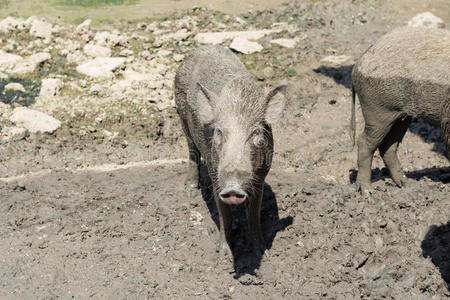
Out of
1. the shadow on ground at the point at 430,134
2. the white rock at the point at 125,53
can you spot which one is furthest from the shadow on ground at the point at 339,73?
the white rock at the point at 125,53

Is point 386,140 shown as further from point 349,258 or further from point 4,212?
point 4,212

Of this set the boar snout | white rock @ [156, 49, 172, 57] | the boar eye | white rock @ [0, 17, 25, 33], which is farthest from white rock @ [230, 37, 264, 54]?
the boar snout

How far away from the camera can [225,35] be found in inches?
433

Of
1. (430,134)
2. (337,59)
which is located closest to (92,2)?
(337,59)

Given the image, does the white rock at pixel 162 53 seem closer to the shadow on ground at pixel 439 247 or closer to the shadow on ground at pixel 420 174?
the shadow on ground at pixel 420 174

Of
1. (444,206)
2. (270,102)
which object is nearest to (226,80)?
(270,102)

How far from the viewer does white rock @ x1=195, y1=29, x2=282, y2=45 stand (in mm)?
10875

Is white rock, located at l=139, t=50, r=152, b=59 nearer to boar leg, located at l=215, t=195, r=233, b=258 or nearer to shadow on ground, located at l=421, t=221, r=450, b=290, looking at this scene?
boar leg, located at l=215, t=195, r=233, b=258

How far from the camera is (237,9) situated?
42.2ft

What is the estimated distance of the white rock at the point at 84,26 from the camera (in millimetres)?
11367

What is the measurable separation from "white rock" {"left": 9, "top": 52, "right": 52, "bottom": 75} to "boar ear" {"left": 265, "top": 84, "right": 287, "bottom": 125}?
23.0 feet

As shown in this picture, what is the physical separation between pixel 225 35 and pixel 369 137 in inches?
226

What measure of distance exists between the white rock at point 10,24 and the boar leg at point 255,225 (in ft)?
29.5

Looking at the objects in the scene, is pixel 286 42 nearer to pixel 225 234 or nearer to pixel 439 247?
pixel 225 234
